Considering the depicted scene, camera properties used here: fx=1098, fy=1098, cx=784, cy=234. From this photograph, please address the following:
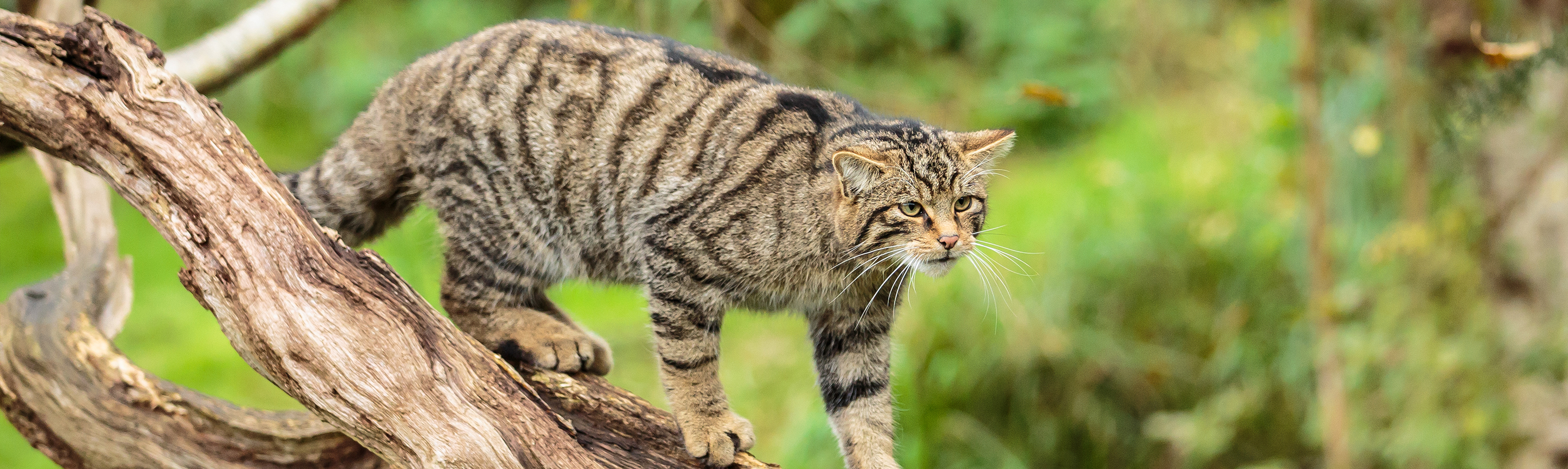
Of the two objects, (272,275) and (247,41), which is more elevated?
(247,41)

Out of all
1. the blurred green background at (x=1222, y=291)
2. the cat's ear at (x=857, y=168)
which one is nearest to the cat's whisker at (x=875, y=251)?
the cat's ear at (x=857, y=168)

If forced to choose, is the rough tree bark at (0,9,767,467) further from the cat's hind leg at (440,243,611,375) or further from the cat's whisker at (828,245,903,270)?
the cat's whisker at (828,245,903,270)

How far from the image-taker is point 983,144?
237cm

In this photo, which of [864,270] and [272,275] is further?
[864,270]

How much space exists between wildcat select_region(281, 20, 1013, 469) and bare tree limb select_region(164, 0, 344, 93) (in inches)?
18.0

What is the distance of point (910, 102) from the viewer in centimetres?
468

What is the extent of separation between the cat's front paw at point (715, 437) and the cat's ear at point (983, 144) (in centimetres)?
75

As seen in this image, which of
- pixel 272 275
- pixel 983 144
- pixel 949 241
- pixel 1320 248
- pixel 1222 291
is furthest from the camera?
pixel 1222 291

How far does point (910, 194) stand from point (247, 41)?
6.29 ft

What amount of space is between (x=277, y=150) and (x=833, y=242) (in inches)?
195

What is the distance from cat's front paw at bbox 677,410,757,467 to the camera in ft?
7.40

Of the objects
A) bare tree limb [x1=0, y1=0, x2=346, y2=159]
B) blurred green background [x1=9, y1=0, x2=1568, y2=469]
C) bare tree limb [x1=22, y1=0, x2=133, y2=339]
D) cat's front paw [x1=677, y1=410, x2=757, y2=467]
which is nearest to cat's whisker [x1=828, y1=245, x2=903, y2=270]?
cat's front paw [x1=677, y1=410, x2=757, y2=467]

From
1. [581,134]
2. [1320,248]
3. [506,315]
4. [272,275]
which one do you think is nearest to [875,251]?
[581,134]

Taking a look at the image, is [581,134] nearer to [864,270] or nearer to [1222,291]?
[864,270]
